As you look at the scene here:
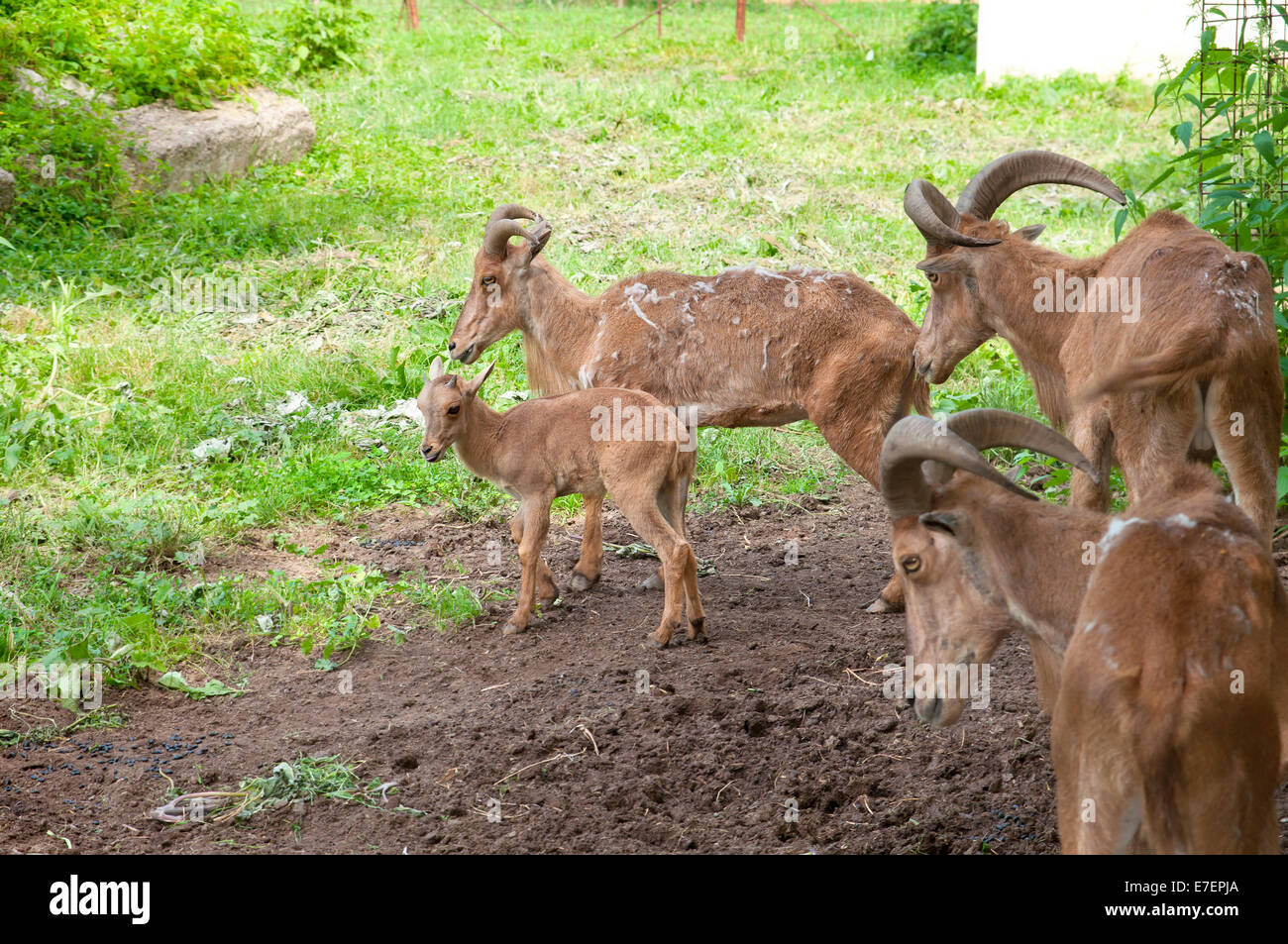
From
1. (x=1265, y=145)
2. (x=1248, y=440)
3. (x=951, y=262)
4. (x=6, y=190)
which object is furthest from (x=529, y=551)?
(x=6, y=190)

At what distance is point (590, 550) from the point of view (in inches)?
274

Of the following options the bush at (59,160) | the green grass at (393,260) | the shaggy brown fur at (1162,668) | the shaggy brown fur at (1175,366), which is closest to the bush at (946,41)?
the green grass at (393,260)

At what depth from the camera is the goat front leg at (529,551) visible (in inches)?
252

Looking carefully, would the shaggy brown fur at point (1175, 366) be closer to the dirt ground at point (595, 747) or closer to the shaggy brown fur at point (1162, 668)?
the shaggy brown fur at point (1162, 668)

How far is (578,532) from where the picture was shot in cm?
779

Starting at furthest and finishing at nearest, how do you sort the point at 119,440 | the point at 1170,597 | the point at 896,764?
the point at 119,440 < the point at 896,764 < the point at 1170,597

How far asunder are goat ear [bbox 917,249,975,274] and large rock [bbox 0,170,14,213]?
8687 mm

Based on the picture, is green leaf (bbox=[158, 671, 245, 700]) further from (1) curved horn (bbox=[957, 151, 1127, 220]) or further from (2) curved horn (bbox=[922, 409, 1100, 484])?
(1) curved horn (bbox=[957, 151, 1127, 220])

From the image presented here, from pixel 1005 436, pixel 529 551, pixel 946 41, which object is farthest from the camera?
pixel 946 41

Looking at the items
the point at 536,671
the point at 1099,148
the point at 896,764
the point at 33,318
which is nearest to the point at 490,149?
the point at 33,318

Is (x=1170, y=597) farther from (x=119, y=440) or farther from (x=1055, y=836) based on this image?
(x=119, y=440)

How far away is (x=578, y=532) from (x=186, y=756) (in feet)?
9.90

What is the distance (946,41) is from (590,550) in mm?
16043

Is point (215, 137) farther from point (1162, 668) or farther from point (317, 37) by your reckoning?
point (1162, 668)
